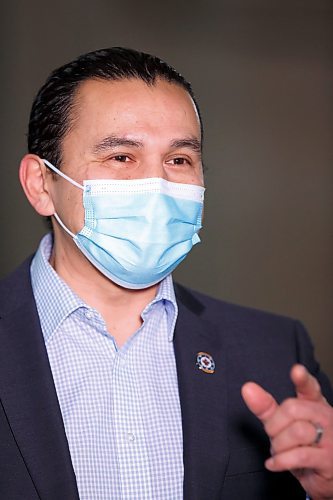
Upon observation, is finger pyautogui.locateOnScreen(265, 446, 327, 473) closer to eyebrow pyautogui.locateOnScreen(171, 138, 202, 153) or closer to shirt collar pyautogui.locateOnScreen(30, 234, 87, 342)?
shirt collar pyautogui.locateOnScreen(30, 234, 87, 342)

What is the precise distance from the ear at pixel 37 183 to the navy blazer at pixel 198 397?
0.15 metres

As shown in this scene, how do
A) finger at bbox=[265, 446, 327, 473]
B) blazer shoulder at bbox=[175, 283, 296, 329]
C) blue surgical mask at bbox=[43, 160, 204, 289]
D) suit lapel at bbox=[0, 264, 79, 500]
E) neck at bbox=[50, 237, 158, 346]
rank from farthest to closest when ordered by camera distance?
blazer shoulder at bbox=[175, 283, 296, 329], neck at bbox=[50, 237, 158, 346], blue surgical mask at bbox=[43, 160, 204, 289], suit lapel at bbox=[0, 264, 79, 500], finger at bbox=[265, 446, 327, 473]

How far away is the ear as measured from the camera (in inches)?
77.0

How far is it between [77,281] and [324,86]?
2589mm

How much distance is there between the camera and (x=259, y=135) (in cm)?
395

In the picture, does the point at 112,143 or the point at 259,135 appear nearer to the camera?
the point at 112,143

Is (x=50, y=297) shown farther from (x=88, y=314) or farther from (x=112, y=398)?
(x=112, y=398)

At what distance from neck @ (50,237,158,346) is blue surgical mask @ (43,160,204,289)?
0.04m

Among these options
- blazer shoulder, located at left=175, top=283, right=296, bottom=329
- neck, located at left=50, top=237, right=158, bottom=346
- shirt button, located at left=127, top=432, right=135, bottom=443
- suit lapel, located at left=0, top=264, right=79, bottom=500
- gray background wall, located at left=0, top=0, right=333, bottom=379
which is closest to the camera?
suit lapel, located at left=0, top=264, right=79, bottom=500

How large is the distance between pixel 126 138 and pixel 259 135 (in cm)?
225

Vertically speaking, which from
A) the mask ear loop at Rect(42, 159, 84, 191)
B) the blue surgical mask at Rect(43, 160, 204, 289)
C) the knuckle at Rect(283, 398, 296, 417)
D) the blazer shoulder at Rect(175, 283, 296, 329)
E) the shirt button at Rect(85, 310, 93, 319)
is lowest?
the blazer shoulder at Rect(175, 283, 296, 329)

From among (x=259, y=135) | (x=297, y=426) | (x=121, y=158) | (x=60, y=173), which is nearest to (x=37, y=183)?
(x=60, y=173)

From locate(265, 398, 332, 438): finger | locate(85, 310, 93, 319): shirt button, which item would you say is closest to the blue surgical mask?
locate(85, 310, 93, 319): shirt button

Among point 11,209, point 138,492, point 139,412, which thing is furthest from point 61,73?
point 11,209
